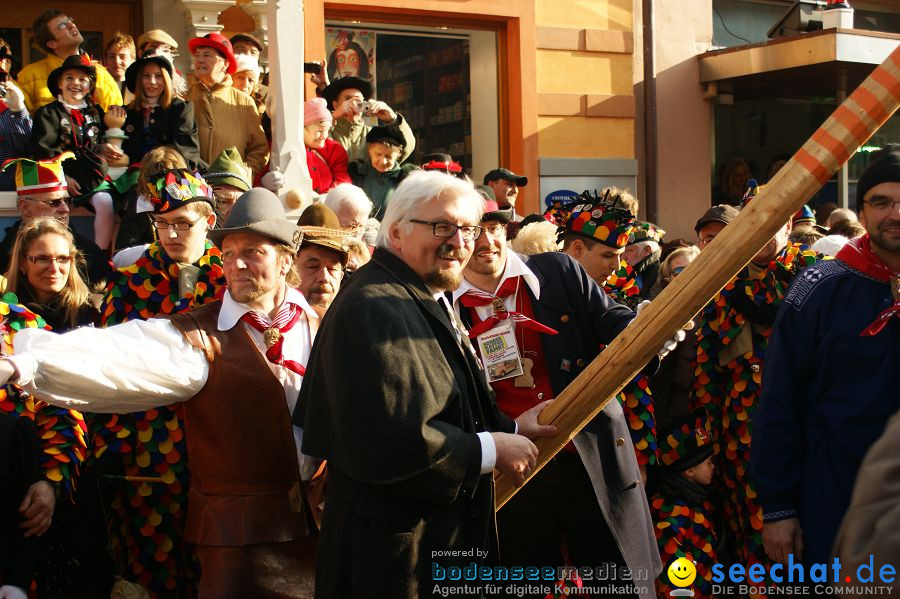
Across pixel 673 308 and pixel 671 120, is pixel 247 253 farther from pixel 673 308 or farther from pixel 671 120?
pixel 671 120

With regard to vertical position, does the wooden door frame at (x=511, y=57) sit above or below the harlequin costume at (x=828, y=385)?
above

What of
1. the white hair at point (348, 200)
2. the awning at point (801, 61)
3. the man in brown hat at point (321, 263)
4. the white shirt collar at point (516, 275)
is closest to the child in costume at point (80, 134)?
the white hair at point (348, 200)

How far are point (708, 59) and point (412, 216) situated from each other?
9938mm

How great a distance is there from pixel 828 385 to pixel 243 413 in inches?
78.8

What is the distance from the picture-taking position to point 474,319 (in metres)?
4.35

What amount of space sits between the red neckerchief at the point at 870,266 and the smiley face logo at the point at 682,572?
1.69 meters

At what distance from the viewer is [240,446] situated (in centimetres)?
366

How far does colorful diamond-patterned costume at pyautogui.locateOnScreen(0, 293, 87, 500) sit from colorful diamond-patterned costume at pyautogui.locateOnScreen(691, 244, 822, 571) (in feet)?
9.35

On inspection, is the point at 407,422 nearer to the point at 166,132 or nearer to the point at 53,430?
the point at 53,430

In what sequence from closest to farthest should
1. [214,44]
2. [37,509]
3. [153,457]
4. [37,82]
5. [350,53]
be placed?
[37,509]
[153,457]
[214,44]
[37,82]
[350,53]

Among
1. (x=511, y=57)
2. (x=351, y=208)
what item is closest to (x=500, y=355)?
(x=351, y=208)

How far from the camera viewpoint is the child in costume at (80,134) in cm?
675

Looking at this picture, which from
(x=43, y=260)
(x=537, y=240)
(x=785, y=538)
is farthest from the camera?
(x=537, y=240)

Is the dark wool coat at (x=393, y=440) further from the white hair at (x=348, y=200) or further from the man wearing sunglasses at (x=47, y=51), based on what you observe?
the man wearing sunglasses at (x=47, y=51)
